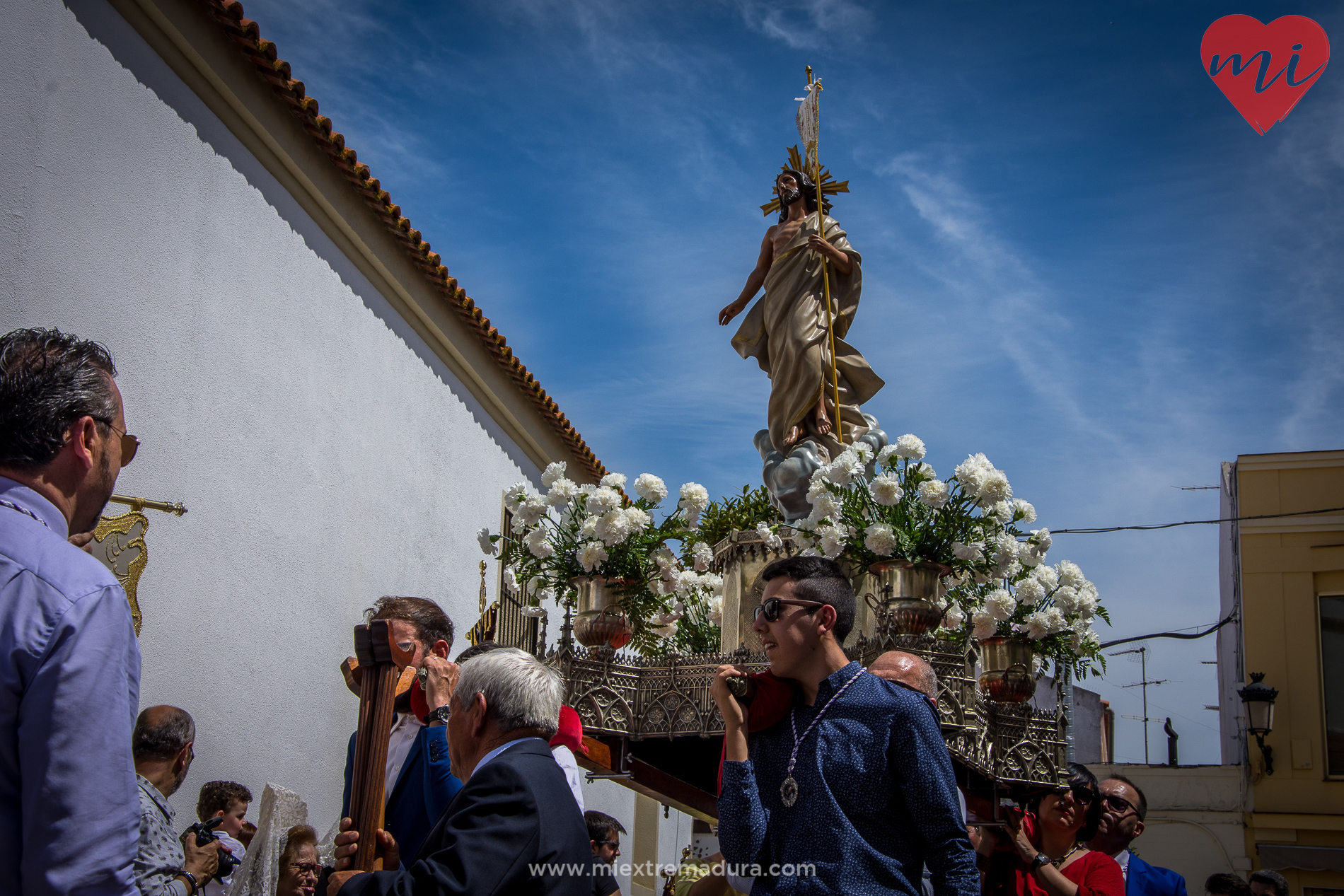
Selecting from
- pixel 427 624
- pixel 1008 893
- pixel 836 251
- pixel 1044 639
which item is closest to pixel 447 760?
pixel 427 624

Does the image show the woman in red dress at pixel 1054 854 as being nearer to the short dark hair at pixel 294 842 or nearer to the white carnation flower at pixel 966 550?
the white carnation flower at pixel 966 550

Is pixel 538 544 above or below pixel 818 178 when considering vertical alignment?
below

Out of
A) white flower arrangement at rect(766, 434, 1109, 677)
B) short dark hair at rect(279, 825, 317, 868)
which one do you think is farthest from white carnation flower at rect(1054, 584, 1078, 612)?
short dark hair at rect(279, 825, 317, 868)

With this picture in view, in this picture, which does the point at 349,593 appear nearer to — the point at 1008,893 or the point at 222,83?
the point at 222,83

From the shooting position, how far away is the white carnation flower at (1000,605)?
225 inches

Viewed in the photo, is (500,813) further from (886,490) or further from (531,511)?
(531,511)

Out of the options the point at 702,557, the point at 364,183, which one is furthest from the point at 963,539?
the point at 364,183

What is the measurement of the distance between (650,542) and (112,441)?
4.10 meters

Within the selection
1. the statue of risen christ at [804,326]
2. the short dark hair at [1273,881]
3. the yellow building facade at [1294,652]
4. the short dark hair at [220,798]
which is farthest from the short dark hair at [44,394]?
the yellow building facade at [1294,652]

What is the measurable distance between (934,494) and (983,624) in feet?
2.73

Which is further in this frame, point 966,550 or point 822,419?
point 822,419

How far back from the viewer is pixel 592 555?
5.95 meters

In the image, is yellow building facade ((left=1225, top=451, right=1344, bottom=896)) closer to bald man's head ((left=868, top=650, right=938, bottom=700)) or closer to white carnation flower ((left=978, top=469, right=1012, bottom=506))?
white carnation flower ((left=978, top=469, right=1012, bottom=506))

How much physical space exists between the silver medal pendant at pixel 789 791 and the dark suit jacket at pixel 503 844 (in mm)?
504
